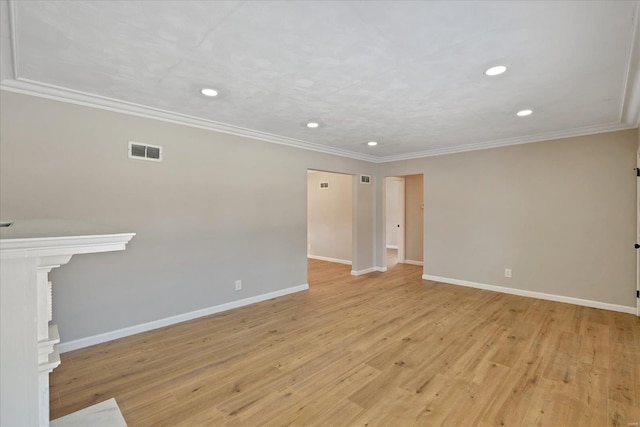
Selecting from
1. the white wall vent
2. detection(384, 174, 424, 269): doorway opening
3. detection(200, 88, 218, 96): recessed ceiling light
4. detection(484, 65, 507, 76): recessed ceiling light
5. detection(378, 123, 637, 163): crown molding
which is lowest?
detection(384, 174, 424, 269): doorway opening

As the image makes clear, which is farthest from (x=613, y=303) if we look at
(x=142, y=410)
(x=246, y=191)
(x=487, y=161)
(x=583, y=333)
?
(x=142, y=410)

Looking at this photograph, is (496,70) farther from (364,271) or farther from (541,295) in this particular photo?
(364,271)

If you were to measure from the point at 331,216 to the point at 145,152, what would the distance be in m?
5.04

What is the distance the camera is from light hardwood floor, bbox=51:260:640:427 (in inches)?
78.4

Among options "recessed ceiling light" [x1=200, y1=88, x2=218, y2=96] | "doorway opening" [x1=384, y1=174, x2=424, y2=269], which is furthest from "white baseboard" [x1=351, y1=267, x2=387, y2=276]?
"recessed ceiling light" [x1=200, y1=88, x2=218, y2=96]

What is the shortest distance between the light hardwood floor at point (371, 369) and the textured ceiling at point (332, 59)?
2508 millimetres

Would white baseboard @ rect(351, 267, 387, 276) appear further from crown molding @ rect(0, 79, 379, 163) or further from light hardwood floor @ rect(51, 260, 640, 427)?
crown molding @ rect(0, 79, 379, 163)

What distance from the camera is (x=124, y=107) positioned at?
310 cm

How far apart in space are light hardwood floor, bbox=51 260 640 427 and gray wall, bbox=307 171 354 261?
3.53 m

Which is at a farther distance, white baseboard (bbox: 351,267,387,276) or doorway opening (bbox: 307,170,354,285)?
doorway opening (bbox: 307,170,354,285)

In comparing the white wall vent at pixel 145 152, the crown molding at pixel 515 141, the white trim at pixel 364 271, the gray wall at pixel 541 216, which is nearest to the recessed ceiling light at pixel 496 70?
the crown molding at pixel 515 141

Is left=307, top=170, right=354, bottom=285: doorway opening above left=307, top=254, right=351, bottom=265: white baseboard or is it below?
above

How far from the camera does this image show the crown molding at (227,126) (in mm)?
2649

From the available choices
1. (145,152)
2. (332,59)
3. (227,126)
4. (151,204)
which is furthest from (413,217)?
(145,152)
